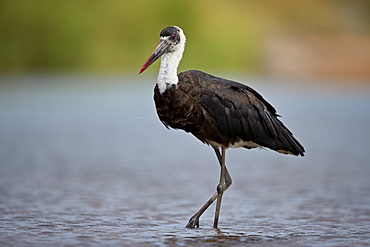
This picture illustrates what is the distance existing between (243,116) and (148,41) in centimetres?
2544

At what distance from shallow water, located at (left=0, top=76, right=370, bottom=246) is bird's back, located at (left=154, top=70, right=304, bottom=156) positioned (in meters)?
0.67

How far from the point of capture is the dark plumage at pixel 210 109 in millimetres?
6250

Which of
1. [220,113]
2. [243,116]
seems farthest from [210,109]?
[243,116]

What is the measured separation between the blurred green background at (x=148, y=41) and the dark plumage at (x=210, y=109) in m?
Answer: 23.6

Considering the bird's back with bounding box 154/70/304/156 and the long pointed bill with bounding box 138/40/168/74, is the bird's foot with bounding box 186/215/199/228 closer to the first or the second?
the bird's back with bounding box 154/70/304/156

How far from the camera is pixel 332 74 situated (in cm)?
3581

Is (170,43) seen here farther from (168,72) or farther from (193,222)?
(193,222)

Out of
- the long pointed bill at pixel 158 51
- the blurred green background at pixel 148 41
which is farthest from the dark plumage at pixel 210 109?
the blurred green background at pixel 148 41

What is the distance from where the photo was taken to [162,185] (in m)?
8.62

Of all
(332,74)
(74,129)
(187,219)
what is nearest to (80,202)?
(187,219)

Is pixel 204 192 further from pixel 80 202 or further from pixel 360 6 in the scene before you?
pixel 360 6

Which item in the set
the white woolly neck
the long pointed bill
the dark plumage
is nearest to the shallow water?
the dark plumage

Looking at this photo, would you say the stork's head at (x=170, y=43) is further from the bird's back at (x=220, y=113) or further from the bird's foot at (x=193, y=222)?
the bird's foot at (x=193, y=222)

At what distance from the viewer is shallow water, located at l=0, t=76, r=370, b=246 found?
19.9ft
